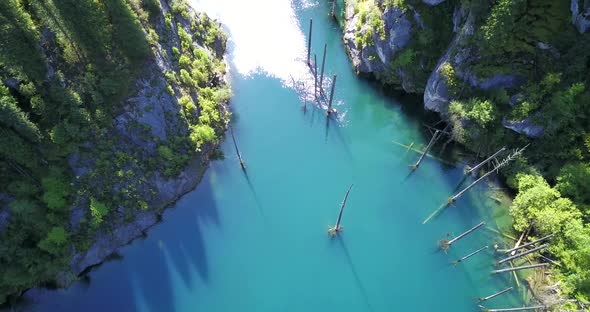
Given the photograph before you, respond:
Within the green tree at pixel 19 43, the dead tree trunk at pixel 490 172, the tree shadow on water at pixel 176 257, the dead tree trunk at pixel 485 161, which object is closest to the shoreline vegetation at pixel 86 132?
the green tree at pixel 19 43

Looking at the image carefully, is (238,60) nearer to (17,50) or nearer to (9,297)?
(17,50)

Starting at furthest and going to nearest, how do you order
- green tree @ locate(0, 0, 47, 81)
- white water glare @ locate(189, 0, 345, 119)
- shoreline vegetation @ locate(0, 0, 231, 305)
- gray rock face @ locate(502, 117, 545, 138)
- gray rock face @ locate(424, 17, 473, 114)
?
white water glare @ locate(189, 0, 345, 119), gray rock face @ locate(424, 17, 473, 114), gray rock face @ locate(502, 117, 545, 138), shoreline vegetation @ locate(0, 0, 231, 305), green tree @ locate(0, 0, 47, 81)

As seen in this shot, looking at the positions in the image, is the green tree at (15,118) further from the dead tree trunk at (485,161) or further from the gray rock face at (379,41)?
the dead tree trunk at (485,161)

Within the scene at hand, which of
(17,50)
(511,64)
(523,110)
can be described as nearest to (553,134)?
(523,110)

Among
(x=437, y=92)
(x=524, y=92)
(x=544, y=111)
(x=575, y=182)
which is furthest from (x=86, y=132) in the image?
(x=575, y=182)

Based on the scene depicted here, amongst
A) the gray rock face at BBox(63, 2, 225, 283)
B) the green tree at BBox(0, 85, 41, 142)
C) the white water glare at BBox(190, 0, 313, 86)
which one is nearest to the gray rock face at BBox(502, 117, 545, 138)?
the white water glare at BBox(190, 0, 313, 86)

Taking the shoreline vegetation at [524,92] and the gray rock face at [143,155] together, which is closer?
the shoreline vegetation at [524,92]

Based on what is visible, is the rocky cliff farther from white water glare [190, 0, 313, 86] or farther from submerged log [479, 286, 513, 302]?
submerged log [479, 286, 513, 302]
